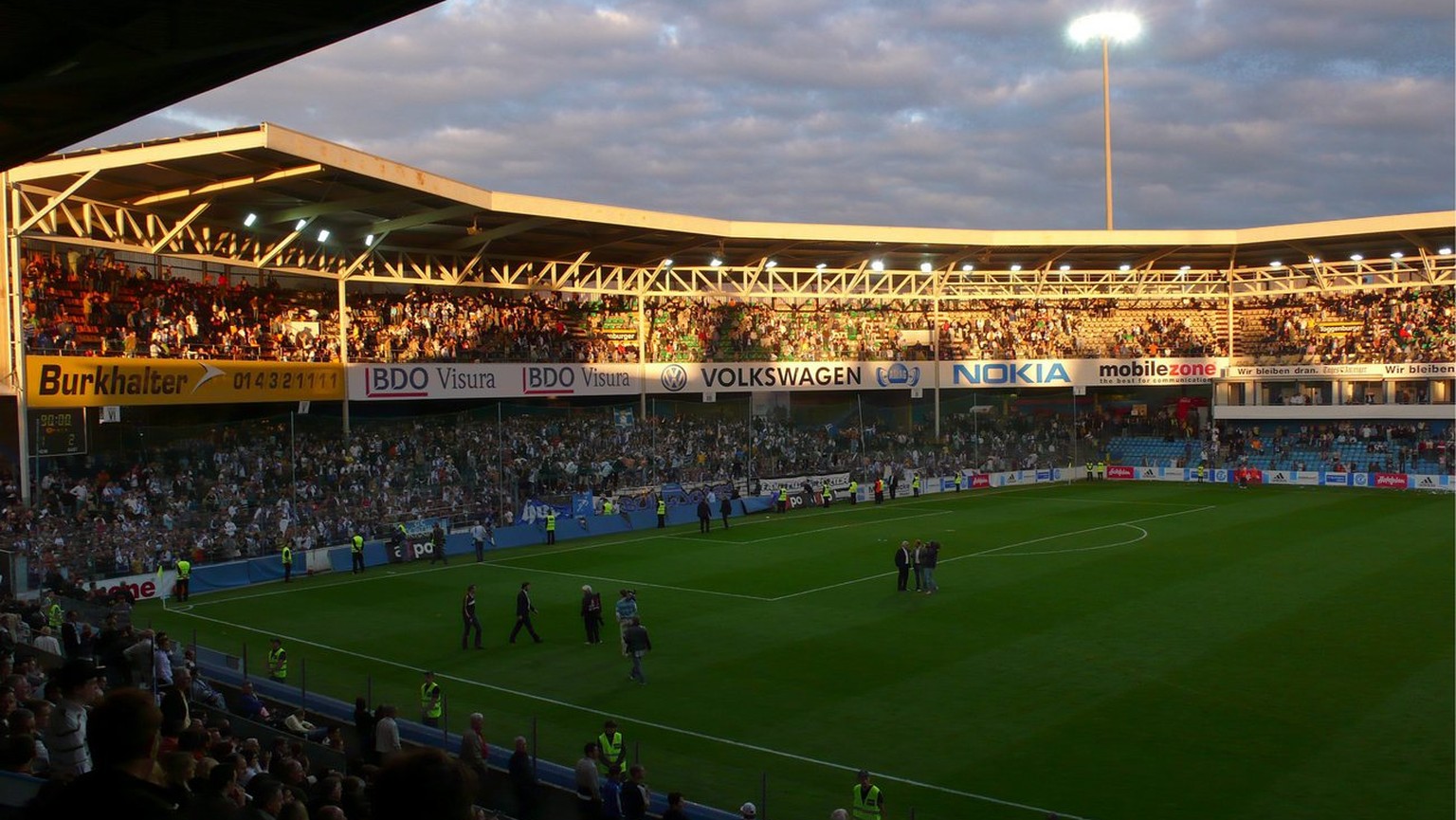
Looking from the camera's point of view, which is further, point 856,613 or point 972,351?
point 972,351

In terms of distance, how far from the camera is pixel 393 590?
28812 millimetres

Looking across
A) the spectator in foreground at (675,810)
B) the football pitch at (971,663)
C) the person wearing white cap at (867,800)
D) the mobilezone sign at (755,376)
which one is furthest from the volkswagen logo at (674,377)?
the spectator in foreground at (675,810)

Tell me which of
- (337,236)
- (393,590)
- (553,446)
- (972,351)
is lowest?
(393,590)

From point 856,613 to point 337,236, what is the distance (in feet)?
80.7

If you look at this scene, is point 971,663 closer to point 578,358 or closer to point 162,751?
point 162,751

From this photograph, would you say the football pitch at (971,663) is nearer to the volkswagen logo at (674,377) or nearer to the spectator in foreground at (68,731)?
the spectator in foreground at (68,731)

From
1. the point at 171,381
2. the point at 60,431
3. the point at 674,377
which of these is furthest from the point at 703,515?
the point at 60,431

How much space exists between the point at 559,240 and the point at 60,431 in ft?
61.8

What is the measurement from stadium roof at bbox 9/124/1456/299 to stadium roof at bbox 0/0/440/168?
2001cm

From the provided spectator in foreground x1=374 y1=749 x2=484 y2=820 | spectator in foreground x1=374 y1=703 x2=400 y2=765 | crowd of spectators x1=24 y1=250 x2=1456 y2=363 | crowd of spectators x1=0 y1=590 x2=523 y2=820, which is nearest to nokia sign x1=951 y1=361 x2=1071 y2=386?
crowd of spectators x1=24 y1=250 x2=1456 y2=363

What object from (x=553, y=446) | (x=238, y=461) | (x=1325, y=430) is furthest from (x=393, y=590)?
(x=1325, y=430)

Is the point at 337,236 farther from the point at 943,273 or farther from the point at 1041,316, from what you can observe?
the point at 1041,316

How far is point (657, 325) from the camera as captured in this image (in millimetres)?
52406

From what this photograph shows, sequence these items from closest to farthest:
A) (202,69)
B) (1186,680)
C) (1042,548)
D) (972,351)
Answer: (202,69) → (1186,680) → (1042,548) → (972,351)
